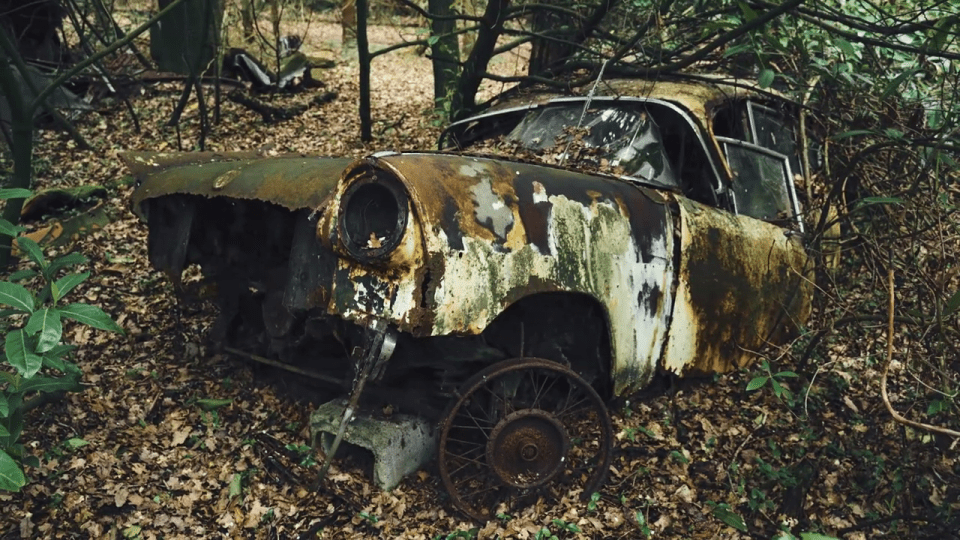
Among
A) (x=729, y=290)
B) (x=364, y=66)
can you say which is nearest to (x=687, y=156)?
(x=729, y=290)

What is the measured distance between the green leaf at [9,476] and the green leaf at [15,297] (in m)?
0.52

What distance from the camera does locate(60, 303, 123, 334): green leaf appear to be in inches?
108

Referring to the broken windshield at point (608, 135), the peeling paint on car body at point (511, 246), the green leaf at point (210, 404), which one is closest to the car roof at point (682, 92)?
the peeling paint on car body at point (511, 246)

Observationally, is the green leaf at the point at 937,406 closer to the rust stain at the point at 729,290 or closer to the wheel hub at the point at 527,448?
the rust stain at the point at 729,290

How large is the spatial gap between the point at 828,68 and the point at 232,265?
3502 mm

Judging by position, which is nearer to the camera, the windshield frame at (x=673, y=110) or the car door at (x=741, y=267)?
the car door at (x=741, y=267)

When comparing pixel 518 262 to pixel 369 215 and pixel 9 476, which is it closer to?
pixel 369 215

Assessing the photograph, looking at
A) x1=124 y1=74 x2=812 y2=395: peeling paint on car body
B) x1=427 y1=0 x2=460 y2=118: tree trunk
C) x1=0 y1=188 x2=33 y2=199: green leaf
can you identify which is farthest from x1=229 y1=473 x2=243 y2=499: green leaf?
x1=427 y1=0 x2=460 y2=118: tree trunk

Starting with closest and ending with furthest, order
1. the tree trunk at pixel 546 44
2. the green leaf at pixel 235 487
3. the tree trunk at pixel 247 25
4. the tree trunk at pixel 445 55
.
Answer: the green leaf at pixel 235 487 < the tree trunk at pixel 546 44 < the tree trunk at pixel 445 55 < the tree trunk at pixel 247 25

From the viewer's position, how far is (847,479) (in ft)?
11.8

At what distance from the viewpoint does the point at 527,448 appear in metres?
3.27

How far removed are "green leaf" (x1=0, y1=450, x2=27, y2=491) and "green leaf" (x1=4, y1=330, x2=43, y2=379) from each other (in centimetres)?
29

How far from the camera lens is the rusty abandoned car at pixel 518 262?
9.50 ft

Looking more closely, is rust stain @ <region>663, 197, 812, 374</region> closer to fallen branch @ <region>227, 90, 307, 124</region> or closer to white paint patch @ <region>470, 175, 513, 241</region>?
white paint patch @ <region>470, 175, 513, 241</region>
